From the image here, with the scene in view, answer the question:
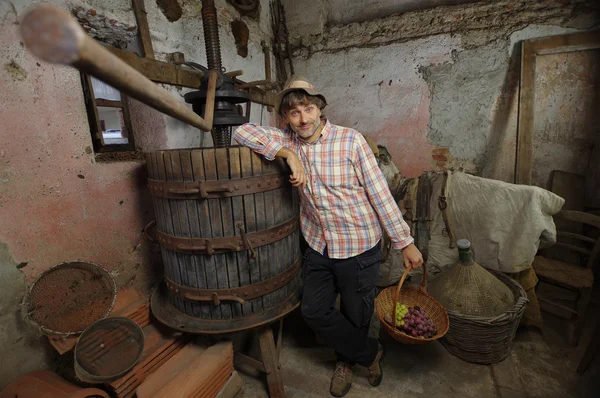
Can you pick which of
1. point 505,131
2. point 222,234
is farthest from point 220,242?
point 505,131

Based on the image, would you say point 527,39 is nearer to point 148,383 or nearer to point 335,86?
point 335,86

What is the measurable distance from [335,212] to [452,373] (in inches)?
68.9

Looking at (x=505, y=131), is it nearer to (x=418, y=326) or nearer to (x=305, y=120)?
(x=418, y=326)

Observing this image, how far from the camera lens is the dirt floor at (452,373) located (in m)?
2.27

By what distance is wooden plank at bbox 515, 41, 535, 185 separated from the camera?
3365mm

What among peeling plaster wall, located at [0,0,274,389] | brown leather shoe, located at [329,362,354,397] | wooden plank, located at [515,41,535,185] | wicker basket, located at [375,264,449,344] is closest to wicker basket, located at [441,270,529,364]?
wicker basket, located at [375,264,449,344]

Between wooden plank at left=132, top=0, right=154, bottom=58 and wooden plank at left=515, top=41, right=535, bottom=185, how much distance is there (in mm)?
3908

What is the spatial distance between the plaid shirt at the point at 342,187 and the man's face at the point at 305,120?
0.07 meters

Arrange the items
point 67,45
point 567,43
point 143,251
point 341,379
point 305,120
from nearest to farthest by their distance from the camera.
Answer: point 67,45, point 305,120, point 341,379, point 143,251, point 567,43

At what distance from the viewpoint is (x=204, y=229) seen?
1.91 metres

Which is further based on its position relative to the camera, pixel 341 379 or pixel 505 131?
pixel 505 131

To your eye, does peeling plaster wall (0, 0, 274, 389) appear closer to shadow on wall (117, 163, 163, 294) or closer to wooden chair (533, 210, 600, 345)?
shadow on wall (117, 163, 163, 294)

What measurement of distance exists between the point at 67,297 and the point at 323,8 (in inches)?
178

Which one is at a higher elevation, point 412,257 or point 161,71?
point 161,71
